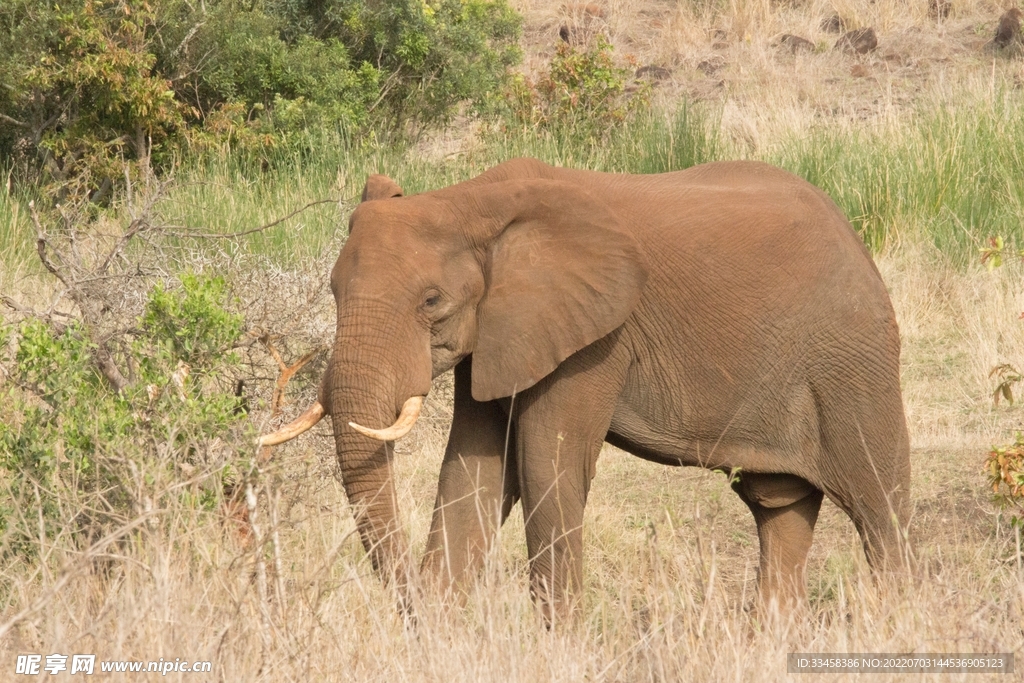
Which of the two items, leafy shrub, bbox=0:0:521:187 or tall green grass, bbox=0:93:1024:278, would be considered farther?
leafy shrub, bbox=0:0:521:187

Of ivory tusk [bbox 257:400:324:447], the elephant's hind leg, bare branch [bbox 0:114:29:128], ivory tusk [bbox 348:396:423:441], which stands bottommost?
bare branch [bbox 0:114:29:128]

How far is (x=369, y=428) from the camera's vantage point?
4.77 meters

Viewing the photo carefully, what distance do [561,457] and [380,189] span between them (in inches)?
51.4

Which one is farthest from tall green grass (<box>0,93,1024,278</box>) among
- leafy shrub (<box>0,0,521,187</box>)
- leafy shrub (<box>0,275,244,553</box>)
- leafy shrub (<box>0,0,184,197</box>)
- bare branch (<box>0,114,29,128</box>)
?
leafy shrub (<box>0,275,244,553</box>)

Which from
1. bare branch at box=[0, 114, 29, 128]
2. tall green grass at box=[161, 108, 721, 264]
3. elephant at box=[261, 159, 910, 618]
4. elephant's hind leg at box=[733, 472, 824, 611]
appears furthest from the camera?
bare branch at box=[0, 114, 29, 128]

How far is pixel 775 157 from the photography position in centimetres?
1270

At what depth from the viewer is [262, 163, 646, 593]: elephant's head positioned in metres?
4.84

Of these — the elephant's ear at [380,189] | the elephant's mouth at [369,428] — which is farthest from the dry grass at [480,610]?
the elephant's ear at [380,189]

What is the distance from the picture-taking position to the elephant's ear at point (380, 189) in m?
5.50

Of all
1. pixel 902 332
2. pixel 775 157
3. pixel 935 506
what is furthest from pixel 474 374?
pixel 775 157

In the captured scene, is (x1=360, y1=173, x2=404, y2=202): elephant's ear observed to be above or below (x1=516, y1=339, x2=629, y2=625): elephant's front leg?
above

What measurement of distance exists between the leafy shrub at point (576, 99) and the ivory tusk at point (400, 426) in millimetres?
9232

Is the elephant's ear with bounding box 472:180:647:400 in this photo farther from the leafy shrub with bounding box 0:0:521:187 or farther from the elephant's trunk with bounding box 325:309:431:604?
the leafy shrub with bounding box 0:0:521:187

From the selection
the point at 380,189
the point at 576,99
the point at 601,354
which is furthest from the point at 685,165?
the point at 601,354
